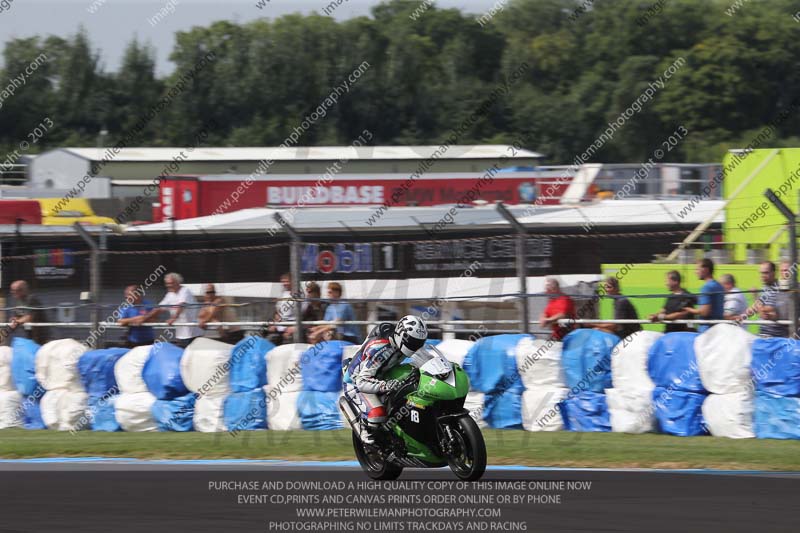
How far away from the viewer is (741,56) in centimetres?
7312

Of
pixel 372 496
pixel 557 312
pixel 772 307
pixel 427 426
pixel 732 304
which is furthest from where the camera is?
pixel 557 312

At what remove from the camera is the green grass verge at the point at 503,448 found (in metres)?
9.88

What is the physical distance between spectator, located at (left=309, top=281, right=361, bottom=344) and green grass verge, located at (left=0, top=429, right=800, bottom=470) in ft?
3.74

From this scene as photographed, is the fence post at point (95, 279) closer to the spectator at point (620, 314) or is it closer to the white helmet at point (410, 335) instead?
the spectator at point (620, 314)

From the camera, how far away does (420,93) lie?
253ft

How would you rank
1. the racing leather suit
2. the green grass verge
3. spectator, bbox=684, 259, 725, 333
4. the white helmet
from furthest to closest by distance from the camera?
spectator, bbox=684, 259, 725, 333
the green grass verge
the racing leather suit
the white helmet

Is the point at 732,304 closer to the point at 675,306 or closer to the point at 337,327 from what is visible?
the point at 675,306

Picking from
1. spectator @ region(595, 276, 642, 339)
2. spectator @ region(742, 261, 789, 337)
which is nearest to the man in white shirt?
spectator @ region(595, 276, 642, 339)

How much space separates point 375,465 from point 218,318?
17.9 feet

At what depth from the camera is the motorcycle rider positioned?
8.63m

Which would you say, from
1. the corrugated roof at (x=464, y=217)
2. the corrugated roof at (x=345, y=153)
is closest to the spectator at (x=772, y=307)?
the corrugated roof at (x=464, y=217)

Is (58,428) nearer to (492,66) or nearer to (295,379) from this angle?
(295,379)

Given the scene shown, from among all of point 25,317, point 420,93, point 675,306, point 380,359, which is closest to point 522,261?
point 675,306

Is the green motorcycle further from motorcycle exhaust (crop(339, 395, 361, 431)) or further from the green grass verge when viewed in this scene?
the green grass verge
